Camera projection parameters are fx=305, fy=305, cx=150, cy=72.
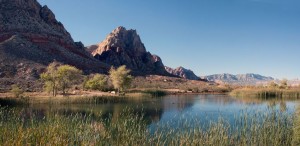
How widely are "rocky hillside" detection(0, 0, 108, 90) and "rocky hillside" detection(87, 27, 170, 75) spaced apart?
35.0 m

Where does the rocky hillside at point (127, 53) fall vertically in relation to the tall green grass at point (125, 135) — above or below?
above

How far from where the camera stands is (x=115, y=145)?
12914 mm

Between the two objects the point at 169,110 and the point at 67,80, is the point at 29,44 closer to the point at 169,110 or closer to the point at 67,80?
the point at 67,80

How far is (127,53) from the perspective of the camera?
170625 mm

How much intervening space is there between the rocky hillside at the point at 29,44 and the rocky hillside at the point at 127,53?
35.0m

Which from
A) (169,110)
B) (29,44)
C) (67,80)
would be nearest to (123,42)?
(29,44)

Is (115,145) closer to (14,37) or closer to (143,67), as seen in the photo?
(14,37)

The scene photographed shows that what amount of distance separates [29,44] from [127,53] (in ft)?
→ 283

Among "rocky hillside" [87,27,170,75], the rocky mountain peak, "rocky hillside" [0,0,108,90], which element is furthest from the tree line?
the rocky mountain peak

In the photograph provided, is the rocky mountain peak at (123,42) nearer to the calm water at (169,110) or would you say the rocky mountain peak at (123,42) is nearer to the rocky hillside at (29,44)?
the rocky hillside at (29,44)

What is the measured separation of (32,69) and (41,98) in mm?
32652

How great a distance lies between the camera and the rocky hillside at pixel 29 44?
72.0 meters

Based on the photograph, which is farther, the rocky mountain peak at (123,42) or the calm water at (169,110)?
the rocky mountain peak at (123,42)

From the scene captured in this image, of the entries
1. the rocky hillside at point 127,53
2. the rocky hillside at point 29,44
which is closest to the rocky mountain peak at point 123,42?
the rocky hillside at point 127,53
